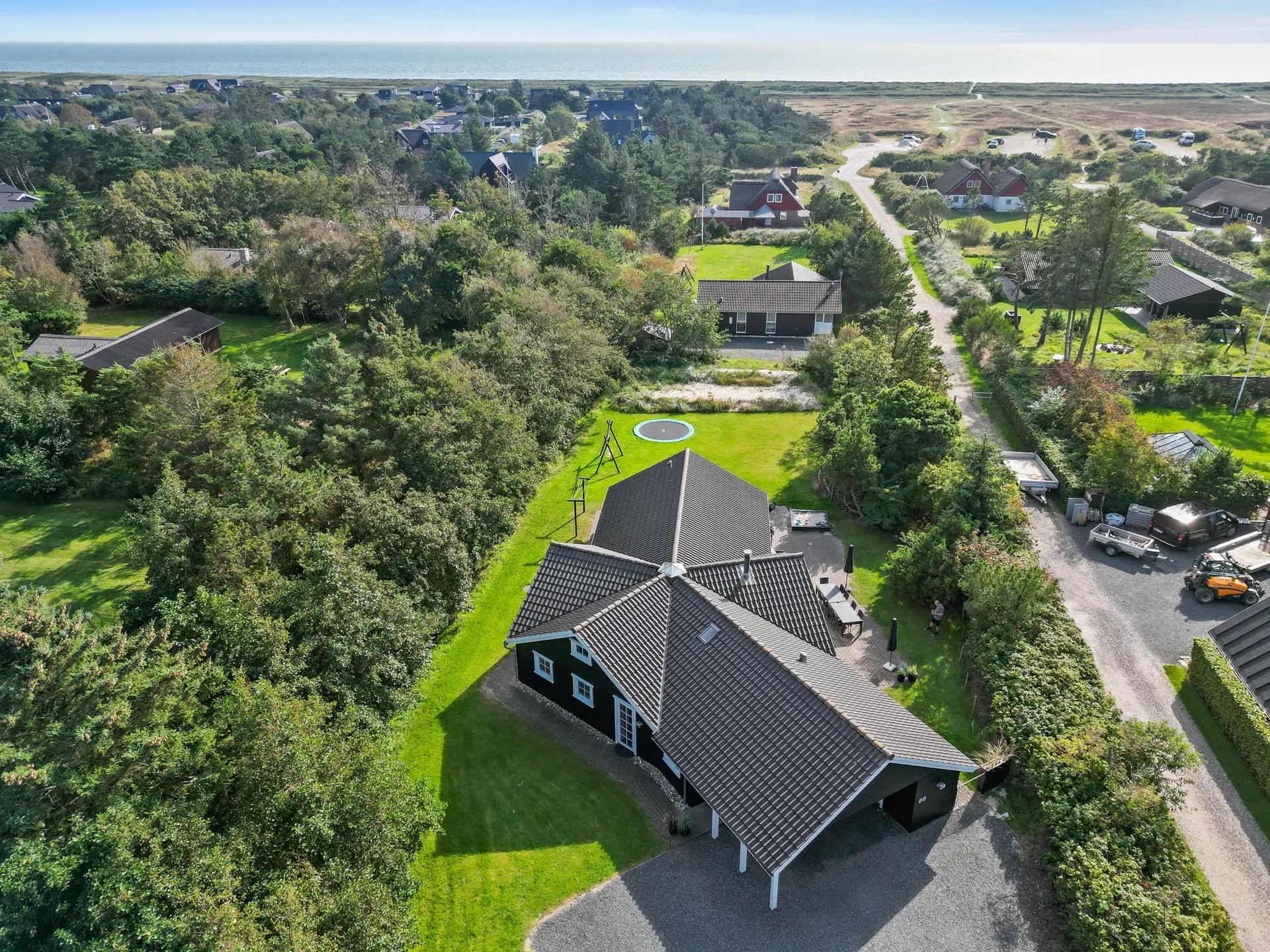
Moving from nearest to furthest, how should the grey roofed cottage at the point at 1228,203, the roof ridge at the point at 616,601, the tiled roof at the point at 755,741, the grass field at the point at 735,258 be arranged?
the tiled roof at the point at 755,741
the roof ridge at the point at 616,601
the grass field at the point at 735,258
the grey roofed cottage at the point at 1228,203

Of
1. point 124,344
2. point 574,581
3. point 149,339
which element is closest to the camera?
point 574,581

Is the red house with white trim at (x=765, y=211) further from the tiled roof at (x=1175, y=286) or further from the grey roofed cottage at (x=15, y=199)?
the grey roofed cottage at (x=15, y=199)

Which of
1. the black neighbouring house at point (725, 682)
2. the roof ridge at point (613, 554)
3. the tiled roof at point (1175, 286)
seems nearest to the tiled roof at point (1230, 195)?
the tiled roof at point (1175, 286)

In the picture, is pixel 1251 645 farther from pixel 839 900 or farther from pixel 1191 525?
pixel 839 900

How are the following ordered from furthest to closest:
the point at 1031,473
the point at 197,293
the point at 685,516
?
the point at 197,293 < the point at 1031,473 < the point at 685,516

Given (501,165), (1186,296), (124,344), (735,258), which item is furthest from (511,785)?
(501,165)
